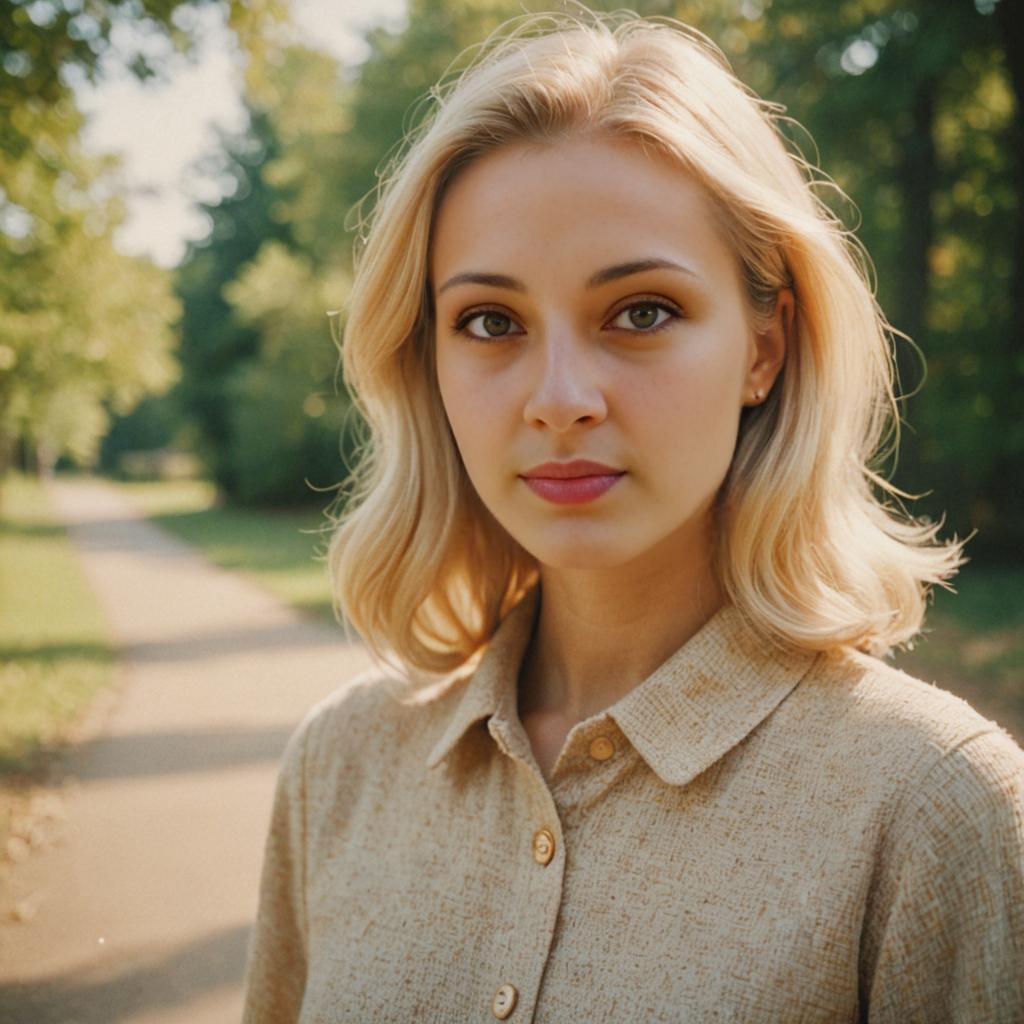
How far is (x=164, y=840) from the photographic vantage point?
5770mm

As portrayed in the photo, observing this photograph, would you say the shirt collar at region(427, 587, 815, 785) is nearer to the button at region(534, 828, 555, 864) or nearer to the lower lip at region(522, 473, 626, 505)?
the button at region(534, 828, 555, 864)

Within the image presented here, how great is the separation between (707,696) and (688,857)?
0.28m

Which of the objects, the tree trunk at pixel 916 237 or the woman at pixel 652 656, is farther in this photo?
the tree trunk at pixel 916 237

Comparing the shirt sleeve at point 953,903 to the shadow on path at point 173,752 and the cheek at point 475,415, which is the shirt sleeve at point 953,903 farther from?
the shadow on path at point 173,752

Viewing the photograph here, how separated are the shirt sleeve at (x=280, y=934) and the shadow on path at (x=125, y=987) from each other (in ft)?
8.18

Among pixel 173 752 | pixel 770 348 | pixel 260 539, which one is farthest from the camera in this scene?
pixel 260 539

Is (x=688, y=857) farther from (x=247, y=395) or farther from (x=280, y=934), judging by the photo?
(x=247, y=395)

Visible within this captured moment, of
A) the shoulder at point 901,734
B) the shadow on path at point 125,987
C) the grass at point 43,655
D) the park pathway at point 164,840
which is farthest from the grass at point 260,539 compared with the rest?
the shoulder at point 901,734

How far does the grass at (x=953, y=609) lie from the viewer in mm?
7913

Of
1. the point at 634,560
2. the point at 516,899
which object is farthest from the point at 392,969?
the point at 634,560

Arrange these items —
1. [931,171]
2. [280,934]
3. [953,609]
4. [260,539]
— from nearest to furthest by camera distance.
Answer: [280,934]
[953,609]
[931,171]
[260,539]

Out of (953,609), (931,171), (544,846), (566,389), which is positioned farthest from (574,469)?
(931,171)

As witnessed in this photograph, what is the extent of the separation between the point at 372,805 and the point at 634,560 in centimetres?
71

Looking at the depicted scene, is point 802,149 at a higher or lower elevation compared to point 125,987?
higher
